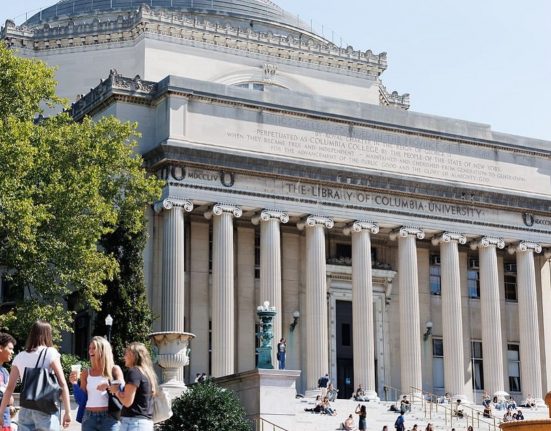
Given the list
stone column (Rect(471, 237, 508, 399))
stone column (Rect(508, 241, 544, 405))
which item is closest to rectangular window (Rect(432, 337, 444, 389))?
stone column (Rect(471, 237, 508, 399))

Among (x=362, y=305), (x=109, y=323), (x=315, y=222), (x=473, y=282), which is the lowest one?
(x=109, y=323)

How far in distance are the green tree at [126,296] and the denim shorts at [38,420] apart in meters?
29.6

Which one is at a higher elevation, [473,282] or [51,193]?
[51,193]

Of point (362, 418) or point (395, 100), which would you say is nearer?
point (362, 418)

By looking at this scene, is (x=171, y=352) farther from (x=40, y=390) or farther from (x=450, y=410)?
(x=40, y=390)

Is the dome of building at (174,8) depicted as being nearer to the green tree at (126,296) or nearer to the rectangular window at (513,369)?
the green tree at (126,296)

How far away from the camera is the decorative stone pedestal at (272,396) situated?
118 feet

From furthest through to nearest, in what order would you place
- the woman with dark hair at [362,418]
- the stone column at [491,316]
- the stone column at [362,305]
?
1. the stone column at [491,316]
2. the stone column at [362,305]
3. the woman with dark hair at [362,418]

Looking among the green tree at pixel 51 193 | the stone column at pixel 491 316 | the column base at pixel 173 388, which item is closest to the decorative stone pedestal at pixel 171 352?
the column base at pixel 173 388

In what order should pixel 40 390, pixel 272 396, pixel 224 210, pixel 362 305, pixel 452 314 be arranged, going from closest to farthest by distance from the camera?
pixel 40 390
pixel 272 396
pixel 224 210
pixel 362 305
pixel 452 314

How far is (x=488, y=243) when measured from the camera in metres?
55.8

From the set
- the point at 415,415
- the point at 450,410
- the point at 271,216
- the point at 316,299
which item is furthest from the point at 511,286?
the point at 271,216

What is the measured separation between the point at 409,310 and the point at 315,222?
6016 millimetres

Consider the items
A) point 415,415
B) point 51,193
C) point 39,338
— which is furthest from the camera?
point 415,415
